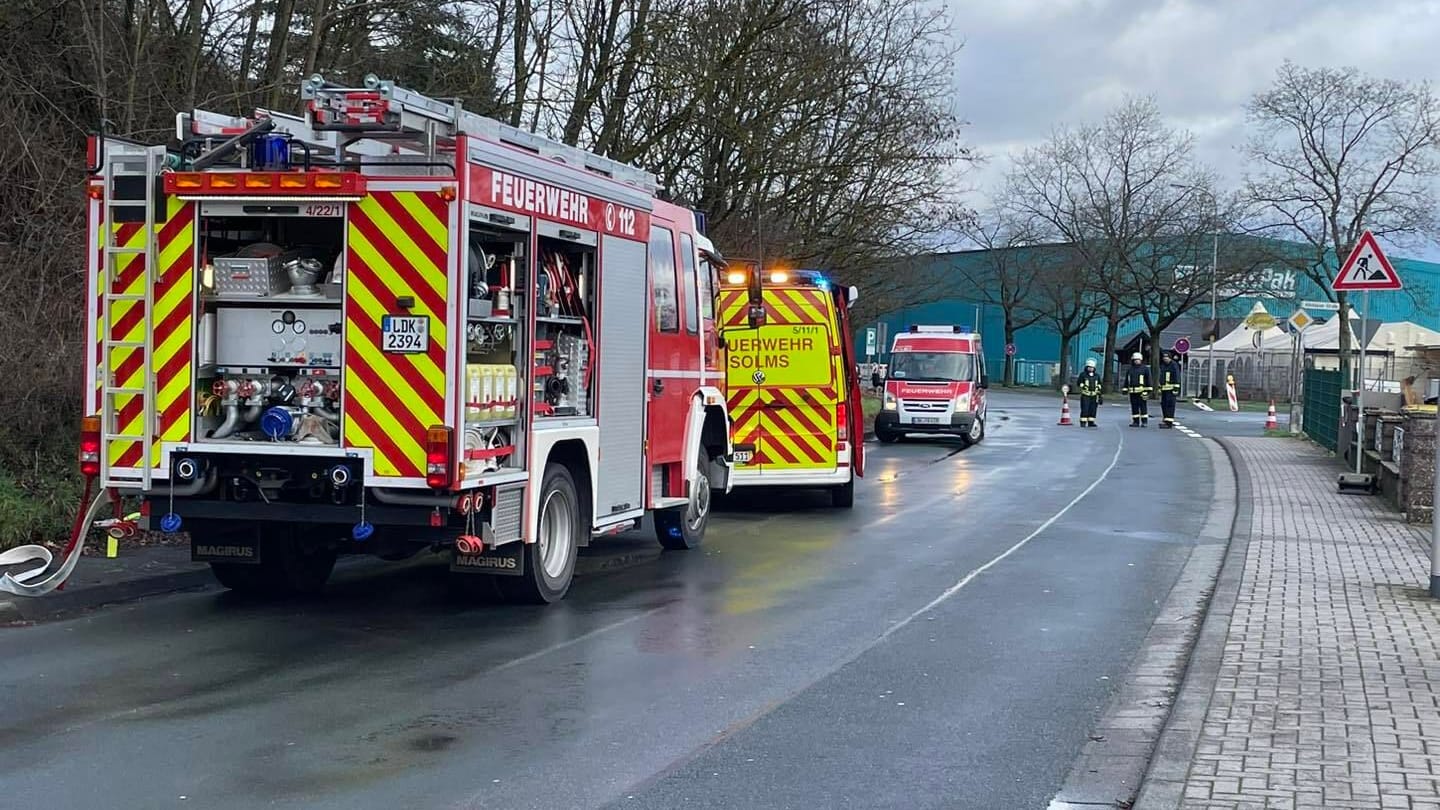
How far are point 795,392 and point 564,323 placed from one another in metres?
7.41

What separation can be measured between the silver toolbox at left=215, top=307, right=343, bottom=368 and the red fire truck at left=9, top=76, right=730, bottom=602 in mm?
13

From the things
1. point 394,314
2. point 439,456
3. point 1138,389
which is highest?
point 394,314

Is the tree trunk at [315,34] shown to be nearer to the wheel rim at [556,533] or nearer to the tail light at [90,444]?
the wheel rim at [556,533]

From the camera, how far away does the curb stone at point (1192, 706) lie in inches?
225

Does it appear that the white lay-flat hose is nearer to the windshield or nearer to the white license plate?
the white license plate

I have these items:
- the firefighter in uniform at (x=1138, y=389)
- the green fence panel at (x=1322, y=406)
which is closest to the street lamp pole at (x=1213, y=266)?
the firefighter in uniform at (x=1138, y=389)

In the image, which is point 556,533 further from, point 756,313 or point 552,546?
point 756,313

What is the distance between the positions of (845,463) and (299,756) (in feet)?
38.3

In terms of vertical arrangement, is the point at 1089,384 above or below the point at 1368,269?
below

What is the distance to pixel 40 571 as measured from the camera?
377 inches

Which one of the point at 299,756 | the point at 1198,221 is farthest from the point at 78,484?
the point at 1198,221

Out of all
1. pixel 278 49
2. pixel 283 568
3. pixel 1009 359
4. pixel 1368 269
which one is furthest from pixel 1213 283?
pixel 283 568

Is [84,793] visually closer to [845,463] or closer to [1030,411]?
[845,463]

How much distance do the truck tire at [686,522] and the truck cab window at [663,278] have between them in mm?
1651
